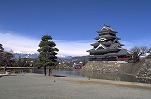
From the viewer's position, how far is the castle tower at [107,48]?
75875 millimetres

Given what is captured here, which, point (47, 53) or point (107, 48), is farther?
point (107, 48)

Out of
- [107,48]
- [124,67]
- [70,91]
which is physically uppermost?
[107,48]

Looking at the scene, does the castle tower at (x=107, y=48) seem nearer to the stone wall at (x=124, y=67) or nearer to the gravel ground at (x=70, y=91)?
the stone wall at (x=124, y=67)

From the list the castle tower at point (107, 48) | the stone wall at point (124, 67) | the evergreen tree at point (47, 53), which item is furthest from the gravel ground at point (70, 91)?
the castle tower at point (107, 48)

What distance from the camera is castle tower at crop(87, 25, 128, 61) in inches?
2987

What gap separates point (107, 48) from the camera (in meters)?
80.1

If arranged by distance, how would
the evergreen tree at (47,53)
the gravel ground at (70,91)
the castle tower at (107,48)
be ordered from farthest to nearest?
the castle tower at (107,48)
the evergreen tree at (47,53)
the gravel ground at (70,91)

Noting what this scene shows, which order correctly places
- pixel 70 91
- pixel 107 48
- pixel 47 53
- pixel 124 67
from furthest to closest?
pixel 107 48 < pixel 124 67 < pixel 47 53 < pixel 70 91

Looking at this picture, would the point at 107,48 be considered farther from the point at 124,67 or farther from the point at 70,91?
the point at 70,91

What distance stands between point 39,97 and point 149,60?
4166 cm

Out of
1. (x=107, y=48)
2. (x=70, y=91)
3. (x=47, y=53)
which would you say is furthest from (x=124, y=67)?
(x=70, y=91)

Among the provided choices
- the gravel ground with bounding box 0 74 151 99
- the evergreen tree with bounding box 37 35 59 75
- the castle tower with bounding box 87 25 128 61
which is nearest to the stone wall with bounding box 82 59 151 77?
the castle tower with bounding box 87 25 128 61

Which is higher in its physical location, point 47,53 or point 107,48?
point 107,48

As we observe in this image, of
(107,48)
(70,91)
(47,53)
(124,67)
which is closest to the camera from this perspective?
(70,91)
